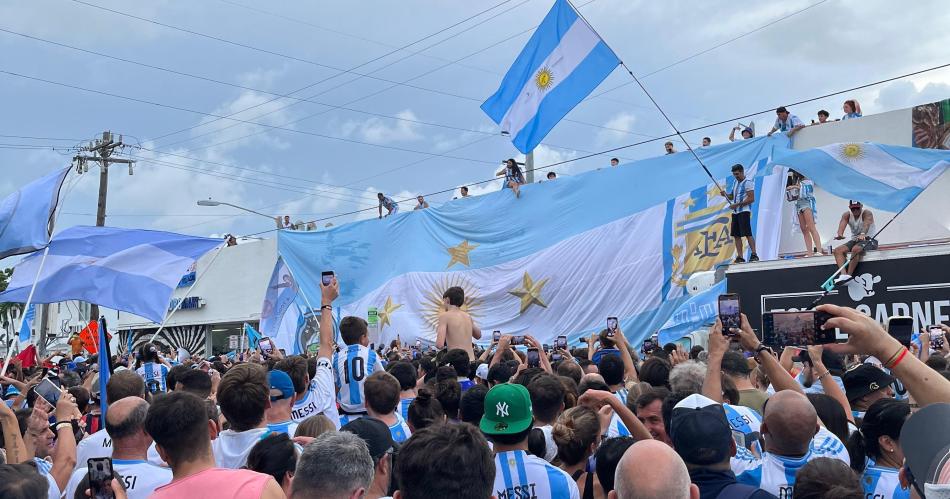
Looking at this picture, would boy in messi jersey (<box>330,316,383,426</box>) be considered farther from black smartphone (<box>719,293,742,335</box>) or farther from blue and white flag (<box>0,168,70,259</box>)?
blue and white flag (<box>0,168,70,259</box>)

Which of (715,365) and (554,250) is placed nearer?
(715,365)

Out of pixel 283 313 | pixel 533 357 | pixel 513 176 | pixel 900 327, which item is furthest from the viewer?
pixel 283 313

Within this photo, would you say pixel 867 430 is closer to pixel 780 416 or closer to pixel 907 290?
pixel 780 416

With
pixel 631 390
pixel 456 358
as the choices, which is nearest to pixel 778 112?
pixel 456 358

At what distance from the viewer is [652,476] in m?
2.58

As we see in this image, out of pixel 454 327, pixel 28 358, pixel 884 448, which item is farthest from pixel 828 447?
pixel 28 358

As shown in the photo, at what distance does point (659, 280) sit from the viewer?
641 inches

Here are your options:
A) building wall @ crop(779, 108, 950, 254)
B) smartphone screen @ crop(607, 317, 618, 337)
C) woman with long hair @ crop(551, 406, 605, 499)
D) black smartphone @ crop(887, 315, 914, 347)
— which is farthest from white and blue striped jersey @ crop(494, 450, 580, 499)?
building wall @ crop(779, 108, 950, 254)

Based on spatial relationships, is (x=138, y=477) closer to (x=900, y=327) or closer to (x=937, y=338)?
(x=900, y=327)

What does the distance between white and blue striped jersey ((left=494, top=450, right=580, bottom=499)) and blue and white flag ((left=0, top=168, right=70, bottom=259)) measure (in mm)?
8635

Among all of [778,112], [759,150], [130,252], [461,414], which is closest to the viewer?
[461,414]

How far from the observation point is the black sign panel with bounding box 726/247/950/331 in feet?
37.1

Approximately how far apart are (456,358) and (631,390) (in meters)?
2.26

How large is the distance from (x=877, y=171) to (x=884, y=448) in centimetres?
1031
